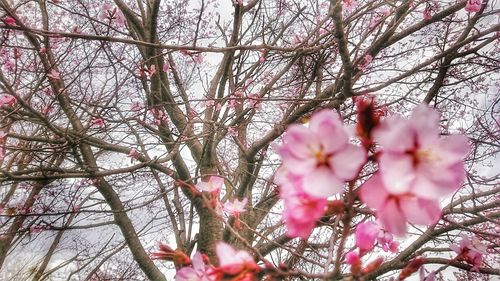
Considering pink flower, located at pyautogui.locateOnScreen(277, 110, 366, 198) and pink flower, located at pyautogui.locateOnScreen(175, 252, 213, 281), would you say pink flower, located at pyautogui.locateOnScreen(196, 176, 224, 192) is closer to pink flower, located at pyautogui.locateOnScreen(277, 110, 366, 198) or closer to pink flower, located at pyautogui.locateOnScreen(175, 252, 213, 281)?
pink flower, located at pyautogui.locateOnScreen(175, 252, 213, 281)

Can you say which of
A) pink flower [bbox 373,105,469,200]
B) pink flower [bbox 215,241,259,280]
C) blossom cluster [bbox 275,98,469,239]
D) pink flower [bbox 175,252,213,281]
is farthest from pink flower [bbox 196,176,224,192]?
pink flower [bbox 373,105,469,200]

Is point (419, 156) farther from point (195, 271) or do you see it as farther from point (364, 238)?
point (195, 271)

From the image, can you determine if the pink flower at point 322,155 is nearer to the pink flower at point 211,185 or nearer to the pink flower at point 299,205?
the pink flower at point 299,205

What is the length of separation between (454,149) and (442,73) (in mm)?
2837

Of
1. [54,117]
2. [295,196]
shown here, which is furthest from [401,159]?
[54,117]

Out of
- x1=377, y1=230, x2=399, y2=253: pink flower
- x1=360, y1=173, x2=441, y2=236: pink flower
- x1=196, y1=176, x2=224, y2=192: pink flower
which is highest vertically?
x1=196, y1=176, x2=224, y2=192: pink flower

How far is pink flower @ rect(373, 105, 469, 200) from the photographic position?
0.52 m

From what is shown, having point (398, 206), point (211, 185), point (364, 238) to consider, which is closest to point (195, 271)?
point (364, 238)

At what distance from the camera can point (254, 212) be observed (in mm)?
4852

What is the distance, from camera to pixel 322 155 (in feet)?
2.01

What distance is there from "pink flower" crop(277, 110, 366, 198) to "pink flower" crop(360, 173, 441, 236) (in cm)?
4

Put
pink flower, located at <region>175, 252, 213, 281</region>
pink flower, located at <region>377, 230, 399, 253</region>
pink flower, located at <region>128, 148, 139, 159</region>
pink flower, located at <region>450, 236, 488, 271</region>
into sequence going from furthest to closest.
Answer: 1. pink flower, located at <region>128, 148, 139, 159</region>
2. pink flower, located at <region>377, 230, 399, 253</region>
3. pink flower, located at <region>450, 236, 488, 271</region>
4. pink flower, located at <region>175, 252, 213, 281</region>

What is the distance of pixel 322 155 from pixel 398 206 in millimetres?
138

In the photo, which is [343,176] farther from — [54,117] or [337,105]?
[54,117]
